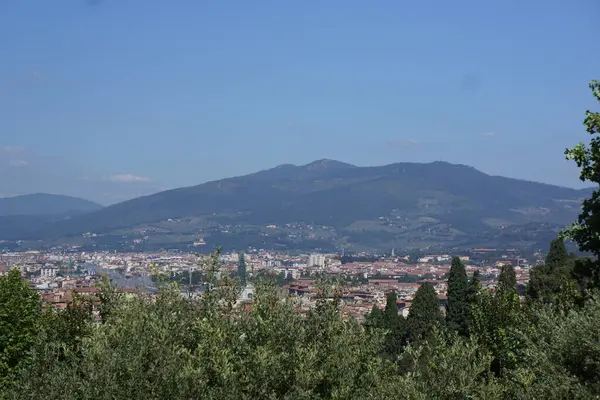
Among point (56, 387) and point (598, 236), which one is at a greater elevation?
point (598, 236)

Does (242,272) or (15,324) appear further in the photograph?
(242,272)

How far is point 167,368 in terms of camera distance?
8281mm

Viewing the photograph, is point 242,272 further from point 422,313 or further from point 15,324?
point 422,313

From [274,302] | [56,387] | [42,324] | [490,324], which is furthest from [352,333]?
[42,324]

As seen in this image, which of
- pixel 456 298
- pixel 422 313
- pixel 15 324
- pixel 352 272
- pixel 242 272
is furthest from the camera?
pixel 352 272

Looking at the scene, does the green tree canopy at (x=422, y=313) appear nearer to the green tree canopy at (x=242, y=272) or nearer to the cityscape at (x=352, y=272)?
the green tree canopy at (x=242, y=272)

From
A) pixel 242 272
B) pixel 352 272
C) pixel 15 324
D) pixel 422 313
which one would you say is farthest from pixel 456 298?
pixel 352 272

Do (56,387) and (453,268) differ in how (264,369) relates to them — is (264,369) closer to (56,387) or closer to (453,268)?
(56,387)

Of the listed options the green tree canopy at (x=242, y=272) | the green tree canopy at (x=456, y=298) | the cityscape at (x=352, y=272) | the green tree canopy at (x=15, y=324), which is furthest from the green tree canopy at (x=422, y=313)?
the cityscape at (x=352, y=272)

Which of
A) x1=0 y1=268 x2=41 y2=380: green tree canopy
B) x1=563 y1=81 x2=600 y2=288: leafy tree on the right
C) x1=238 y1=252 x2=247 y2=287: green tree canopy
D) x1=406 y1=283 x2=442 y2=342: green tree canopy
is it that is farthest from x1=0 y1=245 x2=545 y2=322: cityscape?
x1=563 y1=81 x2=600 y2=288: leafy tree on the right

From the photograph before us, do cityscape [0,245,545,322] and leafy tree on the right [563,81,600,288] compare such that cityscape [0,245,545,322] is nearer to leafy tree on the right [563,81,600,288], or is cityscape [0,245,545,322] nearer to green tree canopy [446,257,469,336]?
green tree canopy [446,257,469,336]

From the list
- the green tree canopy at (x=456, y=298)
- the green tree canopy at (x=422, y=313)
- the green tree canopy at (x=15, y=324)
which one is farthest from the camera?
the green tree canopy at (x=422, y=313)

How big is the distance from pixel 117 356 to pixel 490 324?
9636 mm

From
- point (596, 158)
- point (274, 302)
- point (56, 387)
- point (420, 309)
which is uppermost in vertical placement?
point (596, 158)
